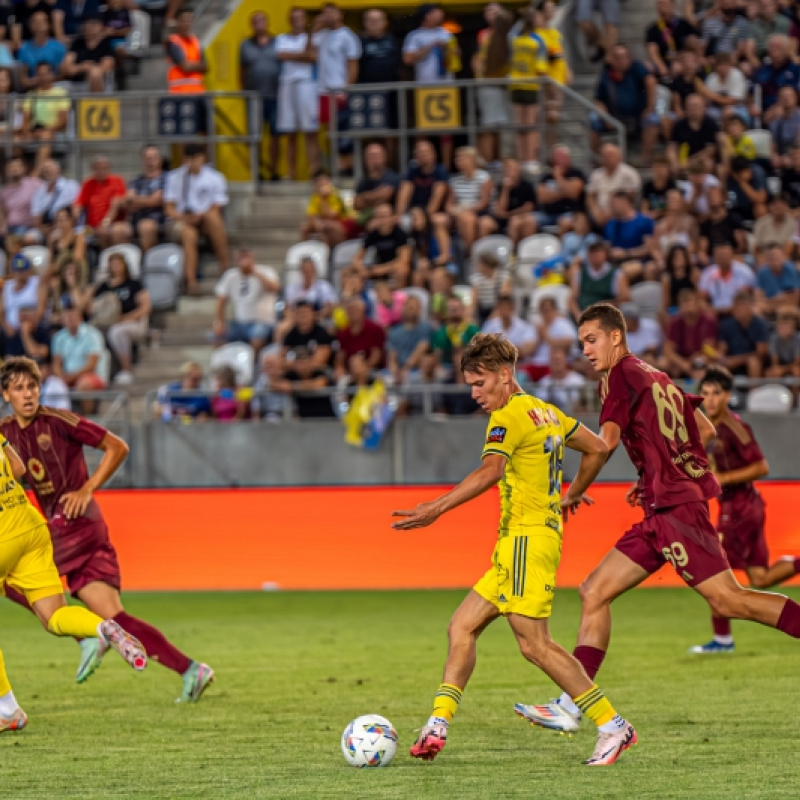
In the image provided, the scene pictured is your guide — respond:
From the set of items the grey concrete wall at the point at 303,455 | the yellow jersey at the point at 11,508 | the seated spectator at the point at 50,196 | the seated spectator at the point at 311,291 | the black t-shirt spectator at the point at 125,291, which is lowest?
the grey concrete wall at the point at 303,455

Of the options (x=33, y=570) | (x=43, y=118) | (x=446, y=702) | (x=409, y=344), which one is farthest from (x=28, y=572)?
(x=43, y=118)

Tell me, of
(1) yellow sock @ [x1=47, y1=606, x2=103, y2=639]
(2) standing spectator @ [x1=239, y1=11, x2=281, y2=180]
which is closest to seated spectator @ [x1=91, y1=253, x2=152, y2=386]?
(2) standing spectator @ [x1=239, y1=11, x2=281, y2=180]

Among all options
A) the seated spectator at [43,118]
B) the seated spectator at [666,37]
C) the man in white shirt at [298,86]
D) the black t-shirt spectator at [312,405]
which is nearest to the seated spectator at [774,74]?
the seated spectator at [666,37]

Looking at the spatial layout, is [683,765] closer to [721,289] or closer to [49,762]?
[49,762]

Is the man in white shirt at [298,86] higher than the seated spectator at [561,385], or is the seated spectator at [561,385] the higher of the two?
the man in white shirt at [298,86]

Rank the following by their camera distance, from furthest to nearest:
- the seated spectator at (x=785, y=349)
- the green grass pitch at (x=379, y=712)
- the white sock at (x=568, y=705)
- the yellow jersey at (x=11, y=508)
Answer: the seated spectator at (x=785, y=349), the yellow jersey at (x=11, y=508), the white sock at (x=568, y=705), the green grass pitch at (x=379, y=712)

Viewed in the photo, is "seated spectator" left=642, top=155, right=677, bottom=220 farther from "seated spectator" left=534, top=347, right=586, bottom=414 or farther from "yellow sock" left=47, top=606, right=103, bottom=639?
"yellow sock" left=47, top=606, right=103, bottom=639

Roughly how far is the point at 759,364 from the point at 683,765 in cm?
1051

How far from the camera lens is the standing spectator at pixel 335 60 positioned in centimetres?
2127

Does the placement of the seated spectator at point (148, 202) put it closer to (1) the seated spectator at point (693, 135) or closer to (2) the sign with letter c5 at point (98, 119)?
(2) the sign with letter c5 at point (98, 119)

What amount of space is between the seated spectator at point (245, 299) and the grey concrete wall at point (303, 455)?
5.57 feet

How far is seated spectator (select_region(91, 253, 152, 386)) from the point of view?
64.6 feet

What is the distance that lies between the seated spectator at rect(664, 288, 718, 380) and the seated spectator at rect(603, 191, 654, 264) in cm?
142

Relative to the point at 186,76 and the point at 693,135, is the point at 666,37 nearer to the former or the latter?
the point at 693,135
